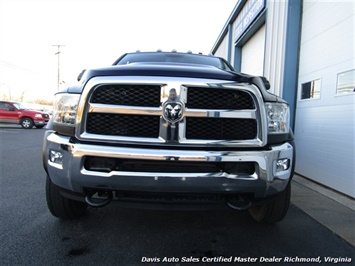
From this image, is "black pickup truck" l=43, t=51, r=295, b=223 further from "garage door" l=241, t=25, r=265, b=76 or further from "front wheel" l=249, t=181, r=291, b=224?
"garage door" l=241, t=25, r=265, b=76

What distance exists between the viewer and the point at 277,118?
77.2 inches

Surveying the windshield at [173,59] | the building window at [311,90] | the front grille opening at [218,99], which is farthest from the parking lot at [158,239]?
the building window at [311,90]

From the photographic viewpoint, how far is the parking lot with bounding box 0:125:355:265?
190 centimetres

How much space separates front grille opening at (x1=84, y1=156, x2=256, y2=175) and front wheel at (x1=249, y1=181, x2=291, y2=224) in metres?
0.67

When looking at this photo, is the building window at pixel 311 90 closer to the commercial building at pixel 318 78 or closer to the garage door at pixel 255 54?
the commercial building at pixel 318 78

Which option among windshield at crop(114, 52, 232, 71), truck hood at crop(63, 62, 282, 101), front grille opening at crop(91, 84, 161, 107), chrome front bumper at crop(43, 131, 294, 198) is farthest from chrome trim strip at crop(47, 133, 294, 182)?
windshield at crop(114, 52, 232, 71)

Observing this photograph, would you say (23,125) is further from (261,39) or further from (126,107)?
(126,107)

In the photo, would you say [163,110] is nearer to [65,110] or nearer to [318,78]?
[65,110]

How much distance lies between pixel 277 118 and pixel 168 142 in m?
0.93

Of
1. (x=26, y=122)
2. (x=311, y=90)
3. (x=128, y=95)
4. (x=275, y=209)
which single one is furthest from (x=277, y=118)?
(x=26, y=122)

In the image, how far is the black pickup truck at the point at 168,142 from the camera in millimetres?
1711

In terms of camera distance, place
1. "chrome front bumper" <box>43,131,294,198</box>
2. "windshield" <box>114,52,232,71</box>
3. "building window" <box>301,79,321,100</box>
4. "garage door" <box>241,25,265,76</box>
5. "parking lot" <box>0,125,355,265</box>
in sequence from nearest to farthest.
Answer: "chrome front bumper" <box>43,131,294,198</box>, "parking lot" <box>0,125,355,265</box>, "windshield" <box>114,52,232,71</box>, "building window" <box>301,79,321,100</box>, "garage door" <box>241,25,265,76</box>

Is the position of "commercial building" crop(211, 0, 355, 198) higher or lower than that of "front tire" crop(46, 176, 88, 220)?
higher

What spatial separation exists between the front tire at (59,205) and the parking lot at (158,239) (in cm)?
11
